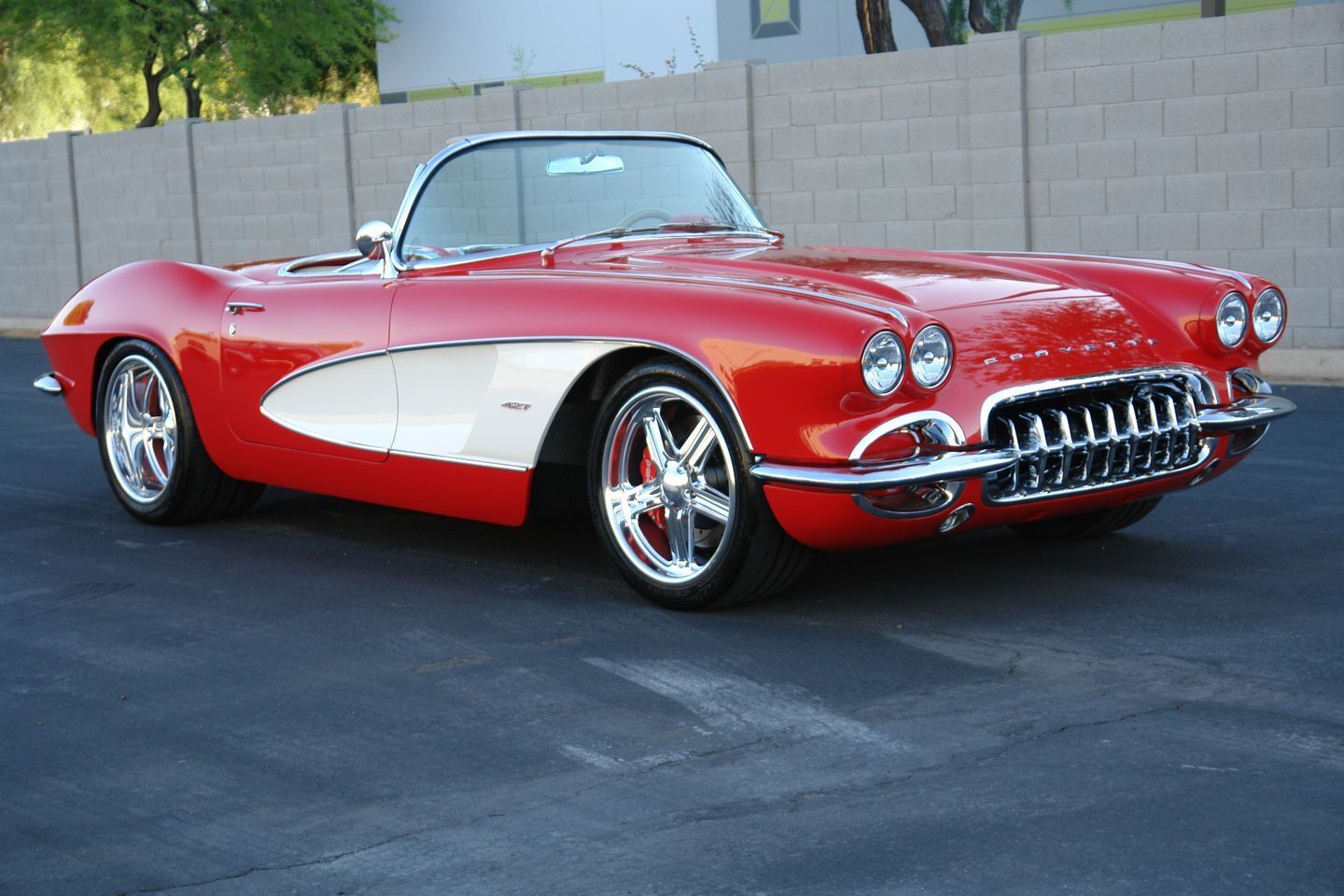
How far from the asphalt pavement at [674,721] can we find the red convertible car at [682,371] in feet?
0.99

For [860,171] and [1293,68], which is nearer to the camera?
[1293,68]

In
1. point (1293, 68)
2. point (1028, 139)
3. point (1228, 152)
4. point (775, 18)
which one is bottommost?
point (1228, 152)

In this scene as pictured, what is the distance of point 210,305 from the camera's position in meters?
6.27

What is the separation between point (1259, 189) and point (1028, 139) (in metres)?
1.72

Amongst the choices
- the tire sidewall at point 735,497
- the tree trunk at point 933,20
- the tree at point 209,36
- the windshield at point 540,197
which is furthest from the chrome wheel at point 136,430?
the tree at point 209,36

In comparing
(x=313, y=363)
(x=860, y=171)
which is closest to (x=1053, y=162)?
(x=860, y=171)

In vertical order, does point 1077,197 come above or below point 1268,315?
above

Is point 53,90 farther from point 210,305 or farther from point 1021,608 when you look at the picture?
point 1021,608

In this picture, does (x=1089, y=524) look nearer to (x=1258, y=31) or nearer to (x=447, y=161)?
(x=447, y=161)

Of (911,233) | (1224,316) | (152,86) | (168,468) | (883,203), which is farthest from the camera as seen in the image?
(152,86)

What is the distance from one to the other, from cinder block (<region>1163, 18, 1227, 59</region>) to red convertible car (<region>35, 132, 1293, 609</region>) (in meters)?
6.05

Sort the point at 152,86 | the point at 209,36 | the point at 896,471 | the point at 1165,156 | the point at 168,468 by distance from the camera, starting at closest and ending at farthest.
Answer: the point at 896,471 → the point at 168,468 → the point at 1165,156 → the point at 152,86 → the point at 209,36

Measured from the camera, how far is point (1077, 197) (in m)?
11.9

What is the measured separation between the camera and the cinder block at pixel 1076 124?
1173 cm
